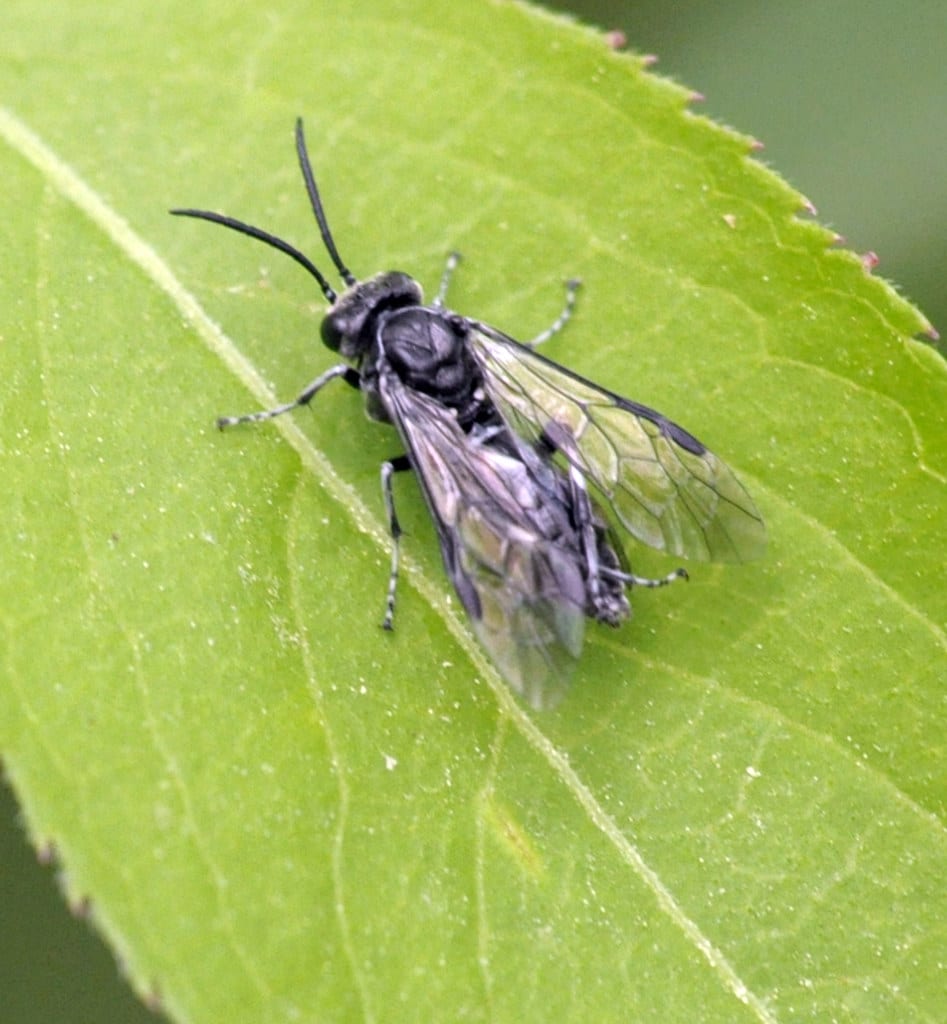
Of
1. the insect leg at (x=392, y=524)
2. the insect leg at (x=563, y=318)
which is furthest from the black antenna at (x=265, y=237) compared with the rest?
the insect leg at (x=563, y=318)

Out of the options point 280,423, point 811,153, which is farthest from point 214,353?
point 811,153

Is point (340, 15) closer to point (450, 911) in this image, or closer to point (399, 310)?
point (399, 310)

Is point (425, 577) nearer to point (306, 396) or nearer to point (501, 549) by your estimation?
point (501, 549)

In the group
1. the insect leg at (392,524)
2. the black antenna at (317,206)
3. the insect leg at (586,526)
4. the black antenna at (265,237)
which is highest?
the black antenna at (317,206)

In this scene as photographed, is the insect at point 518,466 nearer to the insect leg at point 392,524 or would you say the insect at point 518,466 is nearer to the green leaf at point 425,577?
the insect leg at point 392,524

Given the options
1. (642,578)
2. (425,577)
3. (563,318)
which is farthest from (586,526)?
(563,318)

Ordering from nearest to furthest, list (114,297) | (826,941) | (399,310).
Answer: (826,941)
(114,297)
(399,310)
